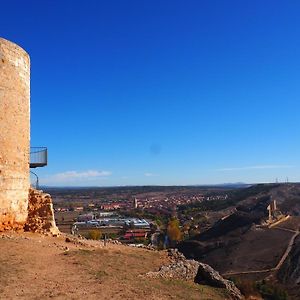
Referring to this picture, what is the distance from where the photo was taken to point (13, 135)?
13.4 m

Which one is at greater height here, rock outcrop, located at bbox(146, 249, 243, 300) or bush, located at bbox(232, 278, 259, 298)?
rock outcrop, located at bbox(146, 249, 243, 300)

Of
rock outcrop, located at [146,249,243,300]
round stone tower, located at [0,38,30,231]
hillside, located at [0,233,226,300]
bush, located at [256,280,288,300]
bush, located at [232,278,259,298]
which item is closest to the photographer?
hillside, located at [0,233,226,300]

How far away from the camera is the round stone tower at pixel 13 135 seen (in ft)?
42.4

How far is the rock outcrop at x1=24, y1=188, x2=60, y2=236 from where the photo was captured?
568 inches

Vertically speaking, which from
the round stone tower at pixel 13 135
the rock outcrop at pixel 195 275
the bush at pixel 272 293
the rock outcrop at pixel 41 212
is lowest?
the bush at pixel 272 293

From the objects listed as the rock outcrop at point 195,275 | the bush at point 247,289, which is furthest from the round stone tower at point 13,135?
the bush at point 247,289

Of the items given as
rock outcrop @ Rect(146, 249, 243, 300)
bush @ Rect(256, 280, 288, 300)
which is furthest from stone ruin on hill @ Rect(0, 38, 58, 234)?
bush @ Rect(256, 280, 288, 300)

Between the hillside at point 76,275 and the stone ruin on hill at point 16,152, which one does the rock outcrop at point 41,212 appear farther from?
the hillside at point 76,275

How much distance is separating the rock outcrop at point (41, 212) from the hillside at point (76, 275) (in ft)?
4.01

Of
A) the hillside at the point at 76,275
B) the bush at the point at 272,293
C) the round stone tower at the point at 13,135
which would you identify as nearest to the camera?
the hillside at the point at 76,275

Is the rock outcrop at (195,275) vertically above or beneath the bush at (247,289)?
above

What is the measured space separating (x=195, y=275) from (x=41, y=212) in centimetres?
608

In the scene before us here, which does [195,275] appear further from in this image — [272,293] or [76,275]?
[272,293]

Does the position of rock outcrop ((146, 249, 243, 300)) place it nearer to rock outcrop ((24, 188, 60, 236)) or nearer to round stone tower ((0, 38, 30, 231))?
rock outcrop ((24, 188, 60, 236))
